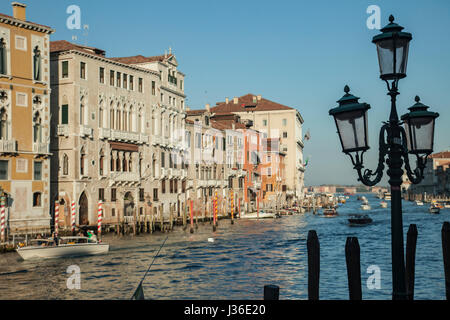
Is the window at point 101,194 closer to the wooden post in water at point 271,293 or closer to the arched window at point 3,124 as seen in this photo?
the arched window at point 3,124

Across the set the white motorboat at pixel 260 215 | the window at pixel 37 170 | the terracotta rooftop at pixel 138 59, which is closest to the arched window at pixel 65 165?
the window at pixel 37 170

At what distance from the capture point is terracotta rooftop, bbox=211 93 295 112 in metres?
83.4

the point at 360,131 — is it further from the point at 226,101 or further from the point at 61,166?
the point at 226,101

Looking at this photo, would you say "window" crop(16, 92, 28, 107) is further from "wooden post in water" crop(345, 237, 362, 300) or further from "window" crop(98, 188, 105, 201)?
"wooden post in water" crop(345, 237, 362, 300)

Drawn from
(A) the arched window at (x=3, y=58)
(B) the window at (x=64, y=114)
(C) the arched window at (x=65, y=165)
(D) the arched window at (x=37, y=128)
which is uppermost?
(A) the arched window at (x=3, y=58)

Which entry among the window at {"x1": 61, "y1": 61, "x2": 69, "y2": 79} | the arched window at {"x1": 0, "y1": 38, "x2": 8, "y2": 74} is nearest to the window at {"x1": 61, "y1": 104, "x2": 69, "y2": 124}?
the window at {"x1": 61, "y1": 61, "x2": 69, "y2": 79}

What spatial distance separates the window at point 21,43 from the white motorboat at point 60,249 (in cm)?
1071

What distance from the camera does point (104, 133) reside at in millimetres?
36750

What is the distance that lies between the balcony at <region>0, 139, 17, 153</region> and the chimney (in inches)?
266

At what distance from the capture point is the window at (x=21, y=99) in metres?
29.6
